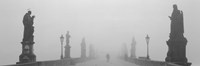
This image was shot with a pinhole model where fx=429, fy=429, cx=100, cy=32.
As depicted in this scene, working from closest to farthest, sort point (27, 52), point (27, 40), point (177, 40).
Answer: point (177, 40), point (27, 52), point (27, 40)

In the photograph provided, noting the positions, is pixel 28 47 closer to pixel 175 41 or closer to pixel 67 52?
pixel 175 41

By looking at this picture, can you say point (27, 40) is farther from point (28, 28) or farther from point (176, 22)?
point (176, 22)

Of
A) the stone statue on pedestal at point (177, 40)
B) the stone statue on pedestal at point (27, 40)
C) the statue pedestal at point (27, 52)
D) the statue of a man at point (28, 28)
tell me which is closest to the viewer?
the stone statue on pedestal at point (177, 40)

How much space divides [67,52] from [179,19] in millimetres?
33386

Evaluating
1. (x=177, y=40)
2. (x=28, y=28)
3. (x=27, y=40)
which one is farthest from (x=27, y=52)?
(x=177, y=40)

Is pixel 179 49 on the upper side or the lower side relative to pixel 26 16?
lower

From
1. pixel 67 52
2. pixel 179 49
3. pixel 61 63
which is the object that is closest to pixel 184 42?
pixel 179 49

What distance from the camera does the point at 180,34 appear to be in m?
28.8

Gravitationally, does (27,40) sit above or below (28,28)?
below

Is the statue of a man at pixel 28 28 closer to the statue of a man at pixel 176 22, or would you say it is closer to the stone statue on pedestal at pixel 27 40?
the stone statue on pedestal at pixel 27 40

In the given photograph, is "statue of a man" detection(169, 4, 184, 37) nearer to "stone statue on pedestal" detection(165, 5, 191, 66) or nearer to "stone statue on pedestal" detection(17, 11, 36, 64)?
"stone statue on pedestal" detection(165, 5, 191, 66)

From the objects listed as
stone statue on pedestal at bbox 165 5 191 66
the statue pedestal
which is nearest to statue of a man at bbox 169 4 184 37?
stone statue on pedestal at bbox 165 5 191 66

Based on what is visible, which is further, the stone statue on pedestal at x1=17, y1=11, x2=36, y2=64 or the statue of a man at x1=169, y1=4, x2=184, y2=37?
the stone statue on pedestal at x1=17, y1=11, x2=36, y2=64

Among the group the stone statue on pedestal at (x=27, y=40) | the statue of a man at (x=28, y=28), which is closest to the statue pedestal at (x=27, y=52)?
the stone statue on pedestal at (x=27, y=40)
